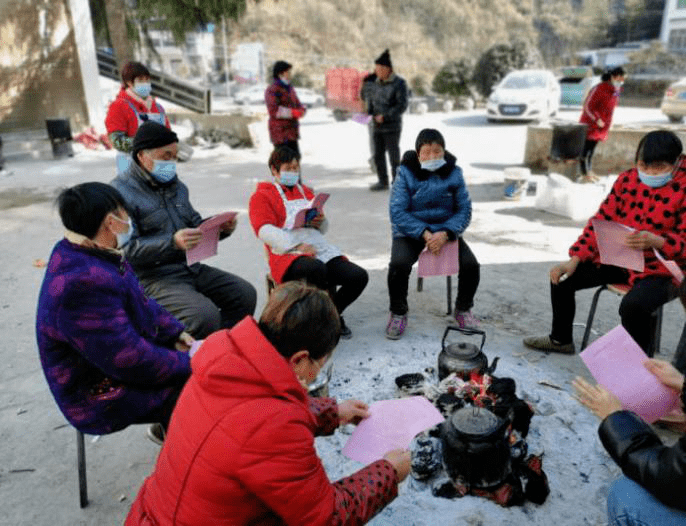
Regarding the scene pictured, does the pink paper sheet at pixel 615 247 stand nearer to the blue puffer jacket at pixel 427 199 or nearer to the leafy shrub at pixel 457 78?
the blue puffer jacket at pixel 427 199

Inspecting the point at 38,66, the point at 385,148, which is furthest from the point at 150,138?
the point at 38,66

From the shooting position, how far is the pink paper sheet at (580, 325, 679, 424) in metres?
2.22

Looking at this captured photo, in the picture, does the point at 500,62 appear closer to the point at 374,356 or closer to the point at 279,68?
the point at 279,68

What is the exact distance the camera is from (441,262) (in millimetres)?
4141

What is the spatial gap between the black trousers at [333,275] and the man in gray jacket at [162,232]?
672 mm

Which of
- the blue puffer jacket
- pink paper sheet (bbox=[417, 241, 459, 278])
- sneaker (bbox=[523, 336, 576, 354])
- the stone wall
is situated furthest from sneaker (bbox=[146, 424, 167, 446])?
the stone wall

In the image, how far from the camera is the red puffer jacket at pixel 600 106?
27.7 feet

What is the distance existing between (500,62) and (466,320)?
23.0 metres

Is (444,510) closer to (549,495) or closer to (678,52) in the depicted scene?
(549,495)

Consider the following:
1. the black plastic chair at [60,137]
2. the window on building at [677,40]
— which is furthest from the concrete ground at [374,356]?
the window on building at [677,40]

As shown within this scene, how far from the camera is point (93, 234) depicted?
2.25 meters

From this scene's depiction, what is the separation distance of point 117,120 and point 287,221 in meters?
2.97

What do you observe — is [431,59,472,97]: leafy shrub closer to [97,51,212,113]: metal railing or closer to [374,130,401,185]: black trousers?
[97,51,212,113]: metal railing

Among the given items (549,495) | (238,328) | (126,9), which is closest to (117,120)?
(238,328)
